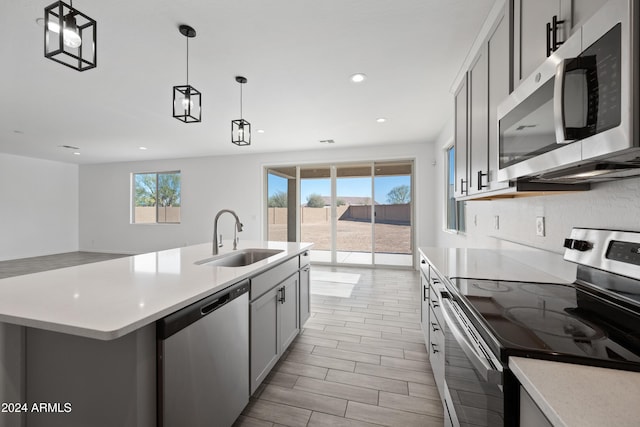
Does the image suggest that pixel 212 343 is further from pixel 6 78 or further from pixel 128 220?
pixel 128 220

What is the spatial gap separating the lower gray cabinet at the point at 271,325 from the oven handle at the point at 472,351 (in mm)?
1098

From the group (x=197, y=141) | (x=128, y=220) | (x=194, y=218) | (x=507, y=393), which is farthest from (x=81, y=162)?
(x=507, y=393)

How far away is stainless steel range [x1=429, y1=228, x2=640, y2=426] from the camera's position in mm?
687

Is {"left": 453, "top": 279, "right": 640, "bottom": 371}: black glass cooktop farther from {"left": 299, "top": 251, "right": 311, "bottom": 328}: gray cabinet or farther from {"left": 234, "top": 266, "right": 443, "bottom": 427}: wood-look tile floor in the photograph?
{"left": 299, "top": 251, "right": 311, "bottom": 328}: gray cabinet

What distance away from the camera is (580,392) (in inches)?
21.2

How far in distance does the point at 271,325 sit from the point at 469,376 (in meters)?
1.31

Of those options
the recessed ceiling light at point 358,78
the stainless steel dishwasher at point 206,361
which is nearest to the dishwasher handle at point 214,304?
the stainless steel dishwasher at point 206,361


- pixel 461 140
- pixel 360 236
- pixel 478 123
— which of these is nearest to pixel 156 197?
pixel 360 236

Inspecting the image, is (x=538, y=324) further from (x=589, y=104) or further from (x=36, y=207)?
(x=36, y=207)

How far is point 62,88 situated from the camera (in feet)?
9.94

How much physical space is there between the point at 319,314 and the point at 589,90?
9.68ft

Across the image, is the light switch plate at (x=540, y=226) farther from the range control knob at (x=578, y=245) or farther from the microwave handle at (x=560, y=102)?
the microwave handle at (x=560, y=102)

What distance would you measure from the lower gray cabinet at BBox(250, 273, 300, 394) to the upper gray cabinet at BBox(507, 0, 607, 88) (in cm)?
189

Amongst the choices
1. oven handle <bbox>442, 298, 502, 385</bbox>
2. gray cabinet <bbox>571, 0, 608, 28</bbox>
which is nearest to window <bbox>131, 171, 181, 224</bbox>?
oven handle <bbox>442, 298, 502, 385</bbox>
